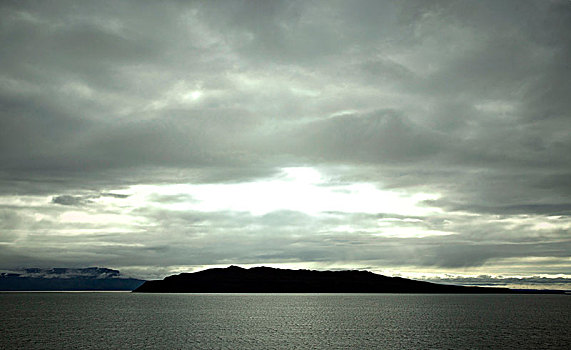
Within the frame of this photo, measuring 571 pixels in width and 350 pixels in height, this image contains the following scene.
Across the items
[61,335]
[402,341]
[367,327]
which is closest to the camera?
[402,341]

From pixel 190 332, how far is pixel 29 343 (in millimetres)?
39260

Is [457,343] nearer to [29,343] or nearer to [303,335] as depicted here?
[303,335]

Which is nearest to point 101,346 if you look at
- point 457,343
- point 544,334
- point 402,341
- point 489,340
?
point 402,341

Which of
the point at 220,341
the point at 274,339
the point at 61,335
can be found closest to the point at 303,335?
the point at 274,339

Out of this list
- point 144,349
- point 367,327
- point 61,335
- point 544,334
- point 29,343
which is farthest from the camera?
point 367,327

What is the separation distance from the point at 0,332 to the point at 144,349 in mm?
55179

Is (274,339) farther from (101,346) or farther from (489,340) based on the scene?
(489,340)

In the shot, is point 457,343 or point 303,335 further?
point 303,335

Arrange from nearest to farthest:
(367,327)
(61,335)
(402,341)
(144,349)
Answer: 1. (144,349)
2. (402,341)
3. (61,335)
4. (367,327)

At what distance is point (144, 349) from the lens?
96312mm

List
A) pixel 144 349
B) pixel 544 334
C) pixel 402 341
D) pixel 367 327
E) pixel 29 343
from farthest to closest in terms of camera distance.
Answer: pixel 367 327, pixel 544 334, pixel 402 341, pixel 29 343, pixel 144 349

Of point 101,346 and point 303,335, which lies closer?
point 101,346

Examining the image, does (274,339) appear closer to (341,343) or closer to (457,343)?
(341,343)

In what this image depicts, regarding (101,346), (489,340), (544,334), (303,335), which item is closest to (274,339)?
(303,335)
